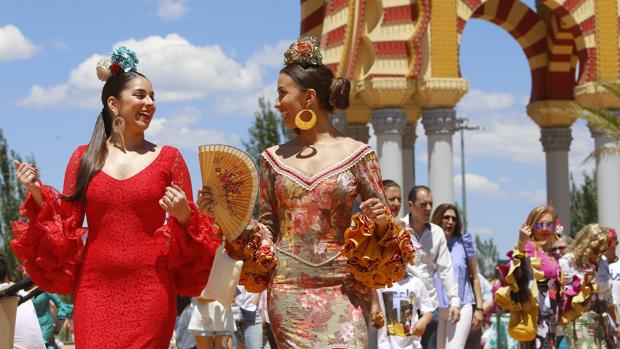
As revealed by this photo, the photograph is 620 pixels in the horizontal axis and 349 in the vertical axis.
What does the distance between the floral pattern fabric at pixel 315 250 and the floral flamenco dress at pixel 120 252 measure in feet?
1.33

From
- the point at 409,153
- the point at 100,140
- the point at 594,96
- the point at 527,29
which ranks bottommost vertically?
the point at 100,140

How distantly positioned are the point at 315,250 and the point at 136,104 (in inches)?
47.0

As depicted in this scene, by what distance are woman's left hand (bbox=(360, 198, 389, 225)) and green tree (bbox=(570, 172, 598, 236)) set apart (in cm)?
4003

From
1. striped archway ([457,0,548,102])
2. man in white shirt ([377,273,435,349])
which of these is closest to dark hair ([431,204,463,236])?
man in white shirt ([377,273,435,349])

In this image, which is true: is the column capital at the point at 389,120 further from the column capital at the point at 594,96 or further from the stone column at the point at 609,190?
the stone column at the point at 609,190

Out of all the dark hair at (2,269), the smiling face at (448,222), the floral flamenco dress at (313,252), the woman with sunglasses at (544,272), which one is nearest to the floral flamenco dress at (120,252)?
the floral flamenco dress at (313,252)

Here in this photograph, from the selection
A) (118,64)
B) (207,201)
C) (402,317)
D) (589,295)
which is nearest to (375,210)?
(207,201)

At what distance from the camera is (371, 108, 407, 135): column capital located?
23953 mm

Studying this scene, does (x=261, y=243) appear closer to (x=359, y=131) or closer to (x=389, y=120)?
(x=389, y=120)

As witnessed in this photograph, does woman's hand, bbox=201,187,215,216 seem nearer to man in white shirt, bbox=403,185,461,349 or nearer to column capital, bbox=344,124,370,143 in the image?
man in white shirt, bbox=403,185,461,349

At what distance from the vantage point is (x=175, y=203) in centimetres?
639

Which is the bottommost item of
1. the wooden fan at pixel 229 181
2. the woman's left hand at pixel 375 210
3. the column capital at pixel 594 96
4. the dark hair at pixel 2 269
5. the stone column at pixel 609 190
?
the dark hair at pixel 2 269

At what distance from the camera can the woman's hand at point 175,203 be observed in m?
6.39

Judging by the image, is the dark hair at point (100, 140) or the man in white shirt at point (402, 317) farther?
the man in white shirt at point (402, 317)
